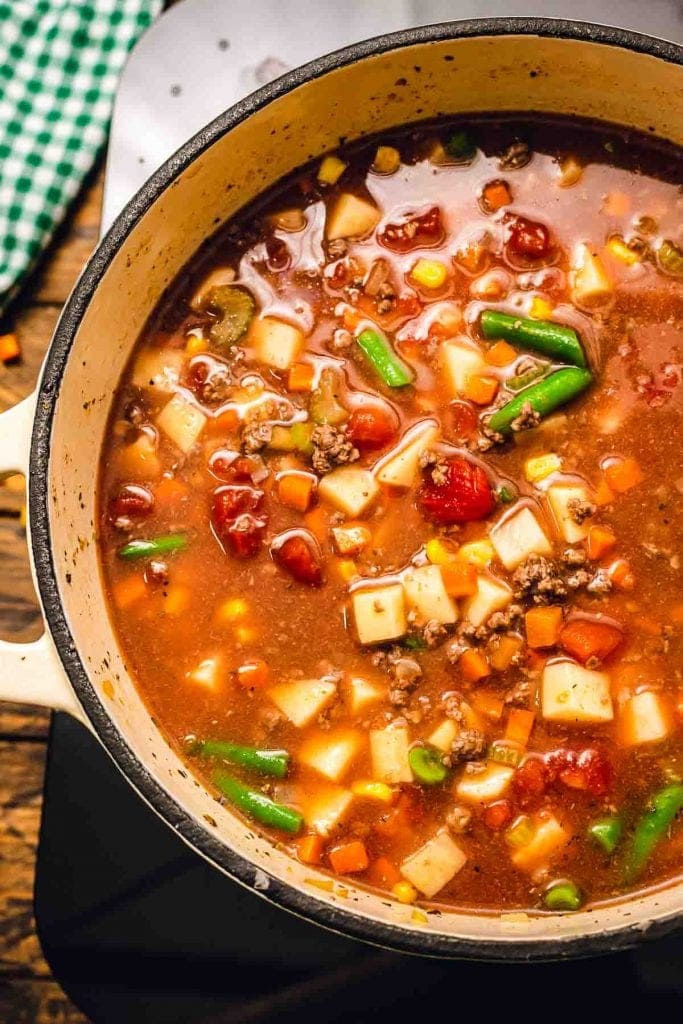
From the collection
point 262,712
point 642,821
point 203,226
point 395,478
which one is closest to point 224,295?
point 203,226

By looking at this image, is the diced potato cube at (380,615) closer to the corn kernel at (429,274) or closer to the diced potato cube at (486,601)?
the diced potato cube at (486,601)

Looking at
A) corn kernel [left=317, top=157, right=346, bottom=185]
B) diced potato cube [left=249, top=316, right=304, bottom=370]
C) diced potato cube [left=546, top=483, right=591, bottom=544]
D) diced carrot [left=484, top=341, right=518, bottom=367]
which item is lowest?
diced potato cube [left=546, top=483, right=591, bottom=544]

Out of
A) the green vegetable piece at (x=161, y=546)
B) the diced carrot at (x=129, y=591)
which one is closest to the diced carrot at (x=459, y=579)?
the green vegetable piece at (x=161, y=546)

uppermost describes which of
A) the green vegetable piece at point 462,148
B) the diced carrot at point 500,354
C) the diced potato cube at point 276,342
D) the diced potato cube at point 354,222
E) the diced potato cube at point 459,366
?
the green vegetable piece at point 462,148

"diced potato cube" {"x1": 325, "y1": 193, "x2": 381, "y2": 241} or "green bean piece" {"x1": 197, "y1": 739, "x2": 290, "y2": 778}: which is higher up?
"diced potato cube" {"x1": 325, "y1": 193, "x2": 381, "y2": 241}

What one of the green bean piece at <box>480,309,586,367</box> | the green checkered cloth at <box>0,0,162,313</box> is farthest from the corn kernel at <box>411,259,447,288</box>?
the green checkered cloth at <box>0,0,162,313</box>

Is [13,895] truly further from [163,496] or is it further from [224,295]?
[224,295]

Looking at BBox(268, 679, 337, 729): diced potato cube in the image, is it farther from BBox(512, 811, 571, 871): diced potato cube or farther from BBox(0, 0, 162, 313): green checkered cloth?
BBox(0, 0, 162, 313): green checkered cloth

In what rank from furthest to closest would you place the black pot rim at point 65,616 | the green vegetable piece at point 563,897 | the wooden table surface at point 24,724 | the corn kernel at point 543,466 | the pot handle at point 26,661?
the wooden table surface at point 24,724 < the corn kernel at point 543,466 < the green vegetable piece at point 563,897 < the pot handle at point 26,661 < the black pot rim at point 65,616
